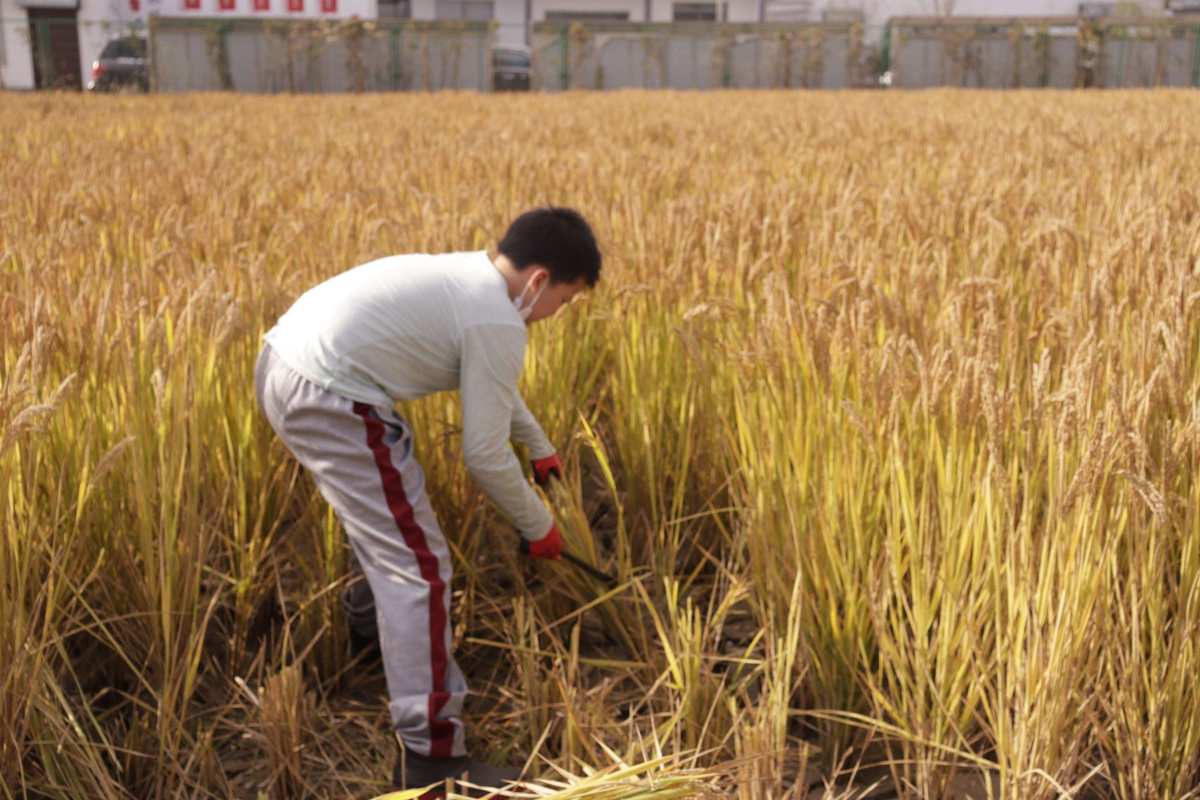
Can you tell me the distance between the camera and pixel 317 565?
201 cm

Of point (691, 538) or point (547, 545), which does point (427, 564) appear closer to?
point (547, 545)

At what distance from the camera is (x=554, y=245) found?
6.07 feet

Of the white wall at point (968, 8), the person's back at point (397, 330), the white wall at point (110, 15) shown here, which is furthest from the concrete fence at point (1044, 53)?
the person's back at point (397, 330)

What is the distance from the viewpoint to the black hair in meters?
1.85

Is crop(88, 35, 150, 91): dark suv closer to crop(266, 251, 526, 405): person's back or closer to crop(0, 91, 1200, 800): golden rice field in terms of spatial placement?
crop(0, 91, 1200, 800): golden rice field

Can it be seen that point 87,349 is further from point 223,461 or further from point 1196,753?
point 1196,753

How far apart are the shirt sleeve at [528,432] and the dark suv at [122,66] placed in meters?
19.7

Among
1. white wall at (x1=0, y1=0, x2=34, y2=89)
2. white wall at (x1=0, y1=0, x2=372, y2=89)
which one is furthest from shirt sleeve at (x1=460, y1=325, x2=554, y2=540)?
white wall at (x1=0, y1=0, x2=34, y2=89)

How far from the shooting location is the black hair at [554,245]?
1847mm

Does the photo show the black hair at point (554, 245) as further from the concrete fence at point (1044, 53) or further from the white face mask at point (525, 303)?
the concrete fence at point (1044, 53)

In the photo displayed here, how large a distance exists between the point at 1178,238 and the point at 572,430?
1.72 meters

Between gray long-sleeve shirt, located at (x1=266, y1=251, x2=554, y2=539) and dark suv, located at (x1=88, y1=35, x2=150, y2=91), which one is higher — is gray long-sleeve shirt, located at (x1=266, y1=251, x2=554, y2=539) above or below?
below

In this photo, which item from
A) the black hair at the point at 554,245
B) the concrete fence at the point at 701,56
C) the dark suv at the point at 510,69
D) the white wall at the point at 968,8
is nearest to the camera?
the black hair at the point at 554,245

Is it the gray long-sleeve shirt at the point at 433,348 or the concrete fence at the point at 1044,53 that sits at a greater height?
the concrete fence at the point at 1044,53
